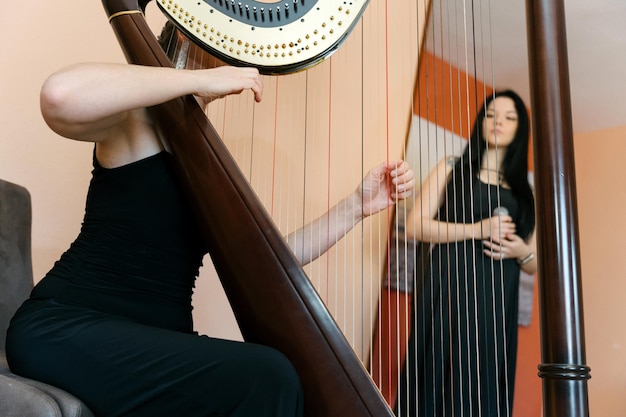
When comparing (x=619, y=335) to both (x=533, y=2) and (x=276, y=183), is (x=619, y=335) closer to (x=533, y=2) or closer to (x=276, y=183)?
(x=276, y=183)

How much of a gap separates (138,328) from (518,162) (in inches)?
60.8

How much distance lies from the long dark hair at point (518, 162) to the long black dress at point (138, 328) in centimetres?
119

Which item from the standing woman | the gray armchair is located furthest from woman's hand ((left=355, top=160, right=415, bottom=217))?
the gray armchair

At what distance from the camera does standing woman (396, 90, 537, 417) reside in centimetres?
184

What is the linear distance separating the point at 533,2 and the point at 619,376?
1.88 metres

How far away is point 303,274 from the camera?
3.12 ft

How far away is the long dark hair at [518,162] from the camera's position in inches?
81.0

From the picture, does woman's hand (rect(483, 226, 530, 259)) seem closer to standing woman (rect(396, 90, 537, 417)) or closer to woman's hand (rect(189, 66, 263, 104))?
standing woman (rect(396, 90, 537, 417))

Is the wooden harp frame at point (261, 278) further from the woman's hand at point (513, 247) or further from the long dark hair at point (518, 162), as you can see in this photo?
the woman's hand at point (513, 247)

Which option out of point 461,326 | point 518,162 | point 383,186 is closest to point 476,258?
point 461,326

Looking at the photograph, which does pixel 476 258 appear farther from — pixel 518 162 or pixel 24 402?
pixel 24 402

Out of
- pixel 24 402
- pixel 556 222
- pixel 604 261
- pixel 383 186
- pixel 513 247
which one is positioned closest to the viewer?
pixel 24 402

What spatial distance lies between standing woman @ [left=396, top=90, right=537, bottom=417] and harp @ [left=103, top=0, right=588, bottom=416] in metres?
0.85

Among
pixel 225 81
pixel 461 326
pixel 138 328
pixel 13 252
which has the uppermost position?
pixel 225 81
